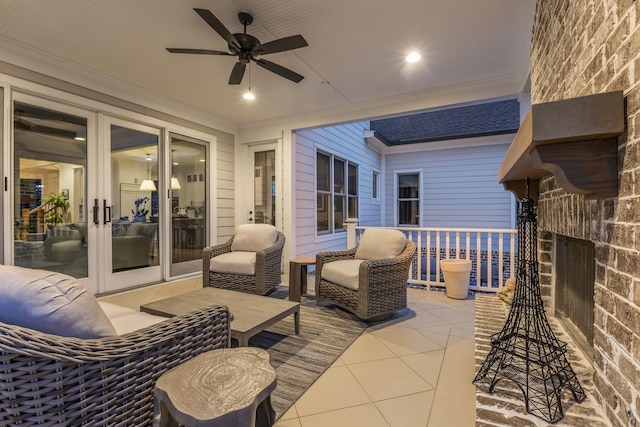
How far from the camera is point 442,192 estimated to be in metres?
7.95

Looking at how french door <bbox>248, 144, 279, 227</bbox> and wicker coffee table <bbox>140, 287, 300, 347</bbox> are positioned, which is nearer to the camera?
wicker coffee table <bbox>140, 287, 300, 347</bbox>

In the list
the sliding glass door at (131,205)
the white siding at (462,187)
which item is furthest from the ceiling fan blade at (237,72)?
the white siding at (462,187)

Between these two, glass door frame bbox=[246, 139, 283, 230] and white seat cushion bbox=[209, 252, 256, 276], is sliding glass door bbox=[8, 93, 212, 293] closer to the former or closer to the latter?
glass door frame bbox=[246, 139, 283, 230]

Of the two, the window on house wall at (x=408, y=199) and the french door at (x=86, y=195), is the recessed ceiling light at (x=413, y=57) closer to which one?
the french door at (x=86, y=195)

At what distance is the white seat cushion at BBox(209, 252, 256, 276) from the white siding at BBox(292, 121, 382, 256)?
1636 millimetres

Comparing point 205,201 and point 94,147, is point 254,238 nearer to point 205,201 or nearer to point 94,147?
point 205,201

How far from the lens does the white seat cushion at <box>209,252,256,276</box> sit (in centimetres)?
365

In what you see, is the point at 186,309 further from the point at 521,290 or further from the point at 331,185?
the point at 331,185

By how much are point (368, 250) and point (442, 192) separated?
5.27 metres

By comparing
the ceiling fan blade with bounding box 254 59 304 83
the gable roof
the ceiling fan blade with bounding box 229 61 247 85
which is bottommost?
the ceiling fan blade with bounding box 229 61 247 85

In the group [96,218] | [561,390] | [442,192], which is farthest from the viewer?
[442,192]

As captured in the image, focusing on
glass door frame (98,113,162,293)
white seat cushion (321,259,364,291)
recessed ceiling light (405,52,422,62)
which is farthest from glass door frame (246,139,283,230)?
recessed ceiling light (405,52,422,62)

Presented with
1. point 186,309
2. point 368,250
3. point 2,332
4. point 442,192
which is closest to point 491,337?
point 368,250

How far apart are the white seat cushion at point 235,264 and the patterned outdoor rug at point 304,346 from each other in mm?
816
